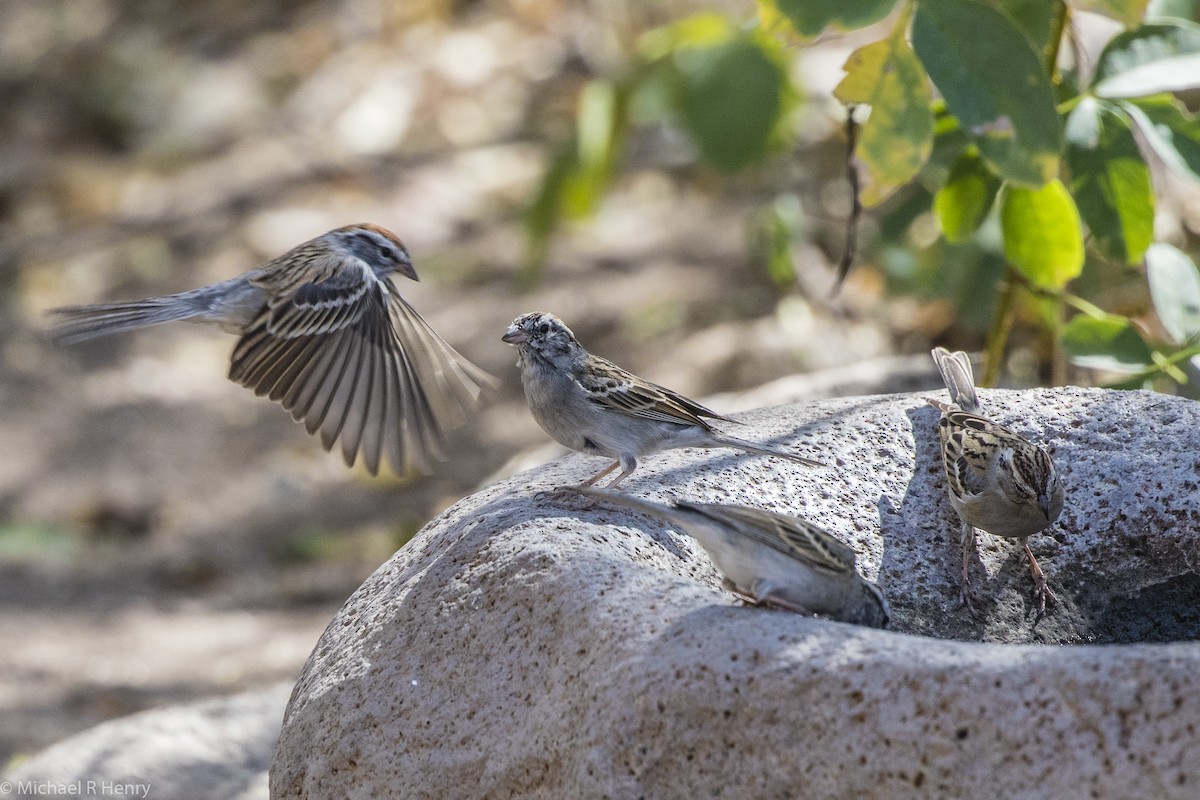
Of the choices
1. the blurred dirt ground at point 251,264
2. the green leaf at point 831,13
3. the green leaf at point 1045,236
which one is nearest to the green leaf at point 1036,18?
the green leaf at point 1045,236

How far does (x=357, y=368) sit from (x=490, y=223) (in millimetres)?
6037

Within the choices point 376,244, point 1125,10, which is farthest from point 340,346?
point 1125,10

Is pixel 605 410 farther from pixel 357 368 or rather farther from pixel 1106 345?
pixel 1106 345

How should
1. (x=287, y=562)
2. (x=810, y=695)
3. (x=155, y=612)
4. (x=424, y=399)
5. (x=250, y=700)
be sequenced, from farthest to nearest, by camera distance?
(x=287, y=562)
(x=155, y=612)
(x=250, y=700)
(x=424, y=399)
(x=810, y=695)

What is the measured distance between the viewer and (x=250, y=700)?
5098 millimetres

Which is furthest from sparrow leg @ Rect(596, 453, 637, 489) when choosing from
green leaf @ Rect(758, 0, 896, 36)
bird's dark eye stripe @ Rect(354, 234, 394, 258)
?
bird's dark eye stripe @ Rect(354, 234, 394, 258)

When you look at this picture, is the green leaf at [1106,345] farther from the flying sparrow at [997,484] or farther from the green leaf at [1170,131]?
the flying sparrow at [997,484]

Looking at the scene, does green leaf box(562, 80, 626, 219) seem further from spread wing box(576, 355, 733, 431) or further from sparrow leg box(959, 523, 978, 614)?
sparrow leg box(959, 523, 978, 614)

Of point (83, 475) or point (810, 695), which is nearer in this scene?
point (810, 695)

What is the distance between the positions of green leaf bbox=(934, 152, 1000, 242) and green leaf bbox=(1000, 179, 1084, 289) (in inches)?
4.3

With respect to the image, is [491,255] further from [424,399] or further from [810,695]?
[810,695]

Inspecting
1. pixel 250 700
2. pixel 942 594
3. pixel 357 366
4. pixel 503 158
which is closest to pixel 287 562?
pixel 250 700

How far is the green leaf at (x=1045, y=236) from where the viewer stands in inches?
167

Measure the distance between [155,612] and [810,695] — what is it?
594cm
